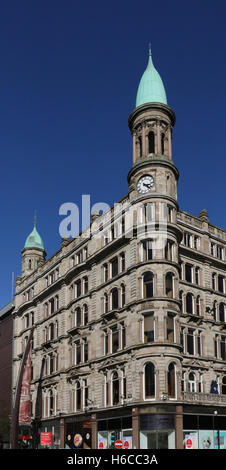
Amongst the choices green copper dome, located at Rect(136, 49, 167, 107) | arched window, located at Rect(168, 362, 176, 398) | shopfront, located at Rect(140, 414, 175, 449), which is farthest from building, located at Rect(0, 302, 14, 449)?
green copper dome, located at Rect(136, 49, 167, 107)

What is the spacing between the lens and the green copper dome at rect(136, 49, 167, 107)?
5538 centimetres

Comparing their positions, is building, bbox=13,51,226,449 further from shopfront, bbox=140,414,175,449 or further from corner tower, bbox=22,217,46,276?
corner tower, bbox=22,217,46,276

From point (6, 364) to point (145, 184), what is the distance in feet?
152

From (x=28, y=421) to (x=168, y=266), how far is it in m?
28.2

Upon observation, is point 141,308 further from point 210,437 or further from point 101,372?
point 210,437

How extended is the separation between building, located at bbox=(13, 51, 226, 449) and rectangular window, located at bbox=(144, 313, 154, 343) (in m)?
0.09

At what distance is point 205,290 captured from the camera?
181 feet

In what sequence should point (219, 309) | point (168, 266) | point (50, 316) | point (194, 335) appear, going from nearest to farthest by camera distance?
point (168, 266) → point (194, 335) → point (219, 309) → point (50, 316)

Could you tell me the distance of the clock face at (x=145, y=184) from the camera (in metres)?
51.6

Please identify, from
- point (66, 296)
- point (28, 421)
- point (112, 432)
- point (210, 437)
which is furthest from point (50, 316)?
point (210, 437)

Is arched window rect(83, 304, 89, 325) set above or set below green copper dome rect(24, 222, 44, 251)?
below

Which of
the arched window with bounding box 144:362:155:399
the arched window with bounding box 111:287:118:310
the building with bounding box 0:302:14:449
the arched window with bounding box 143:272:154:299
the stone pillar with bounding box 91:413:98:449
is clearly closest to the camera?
the arched window with bounding box 144:362:155:399

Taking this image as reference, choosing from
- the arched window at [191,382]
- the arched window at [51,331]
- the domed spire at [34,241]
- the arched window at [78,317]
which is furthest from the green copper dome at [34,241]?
→ the arched window at [191,382]

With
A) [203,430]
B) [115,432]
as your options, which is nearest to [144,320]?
[115,432]
